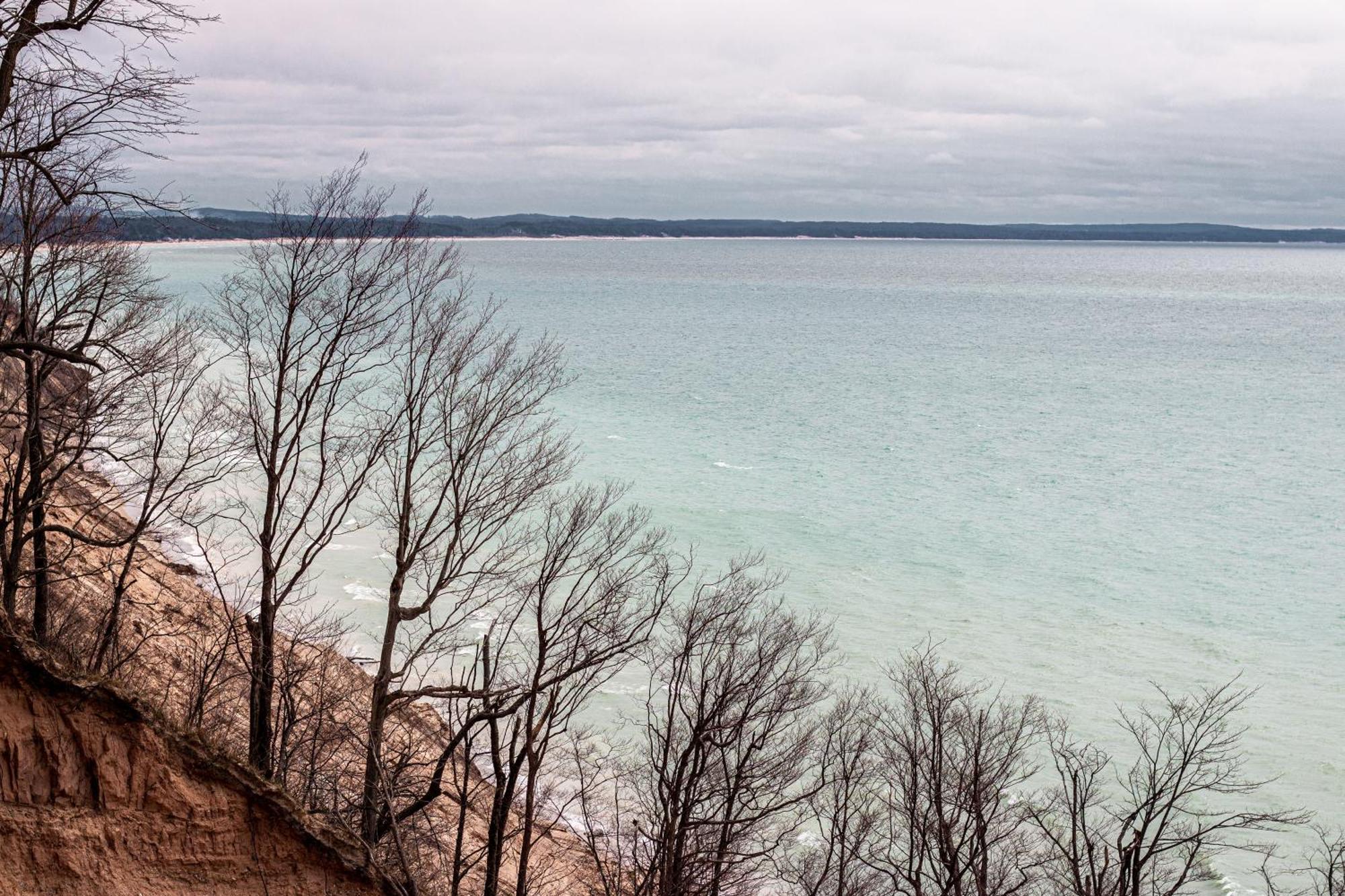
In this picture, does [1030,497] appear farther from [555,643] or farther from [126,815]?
[126,815]

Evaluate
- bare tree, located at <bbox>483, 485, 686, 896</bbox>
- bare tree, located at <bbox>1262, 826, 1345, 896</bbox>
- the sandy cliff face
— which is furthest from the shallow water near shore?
the sandy cliff face

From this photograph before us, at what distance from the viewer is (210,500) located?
143 ft

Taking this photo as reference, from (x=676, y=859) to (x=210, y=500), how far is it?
3207 cm

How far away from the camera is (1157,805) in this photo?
23.9 m

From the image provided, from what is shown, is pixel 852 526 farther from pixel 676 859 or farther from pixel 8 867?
pixel 8 867

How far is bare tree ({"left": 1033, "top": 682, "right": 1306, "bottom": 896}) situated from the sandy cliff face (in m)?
12.5

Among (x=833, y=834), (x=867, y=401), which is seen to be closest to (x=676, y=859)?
(x=833, y=834)

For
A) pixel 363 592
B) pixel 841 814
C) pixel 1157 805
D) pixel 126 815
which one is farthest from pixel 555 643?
pixel 363 592

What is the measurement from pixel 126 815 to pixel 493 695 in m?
4.61

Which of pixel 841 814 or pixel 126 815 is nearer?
pixel 126 815

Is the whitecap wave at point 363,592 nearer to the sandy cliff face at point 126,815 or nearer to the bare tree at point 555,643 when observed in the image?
the bare tree at point 555,643

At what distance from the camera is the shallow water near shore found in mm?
32781

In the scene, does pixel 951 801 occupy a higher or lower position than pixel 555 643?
lower

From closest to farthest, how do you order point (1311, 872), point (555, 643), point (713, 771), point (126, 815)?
point (126, 815) < point (555, 643) < point (713, 771) < point (1311, 872)
